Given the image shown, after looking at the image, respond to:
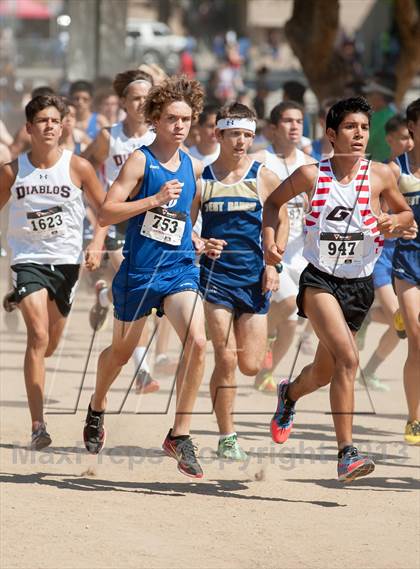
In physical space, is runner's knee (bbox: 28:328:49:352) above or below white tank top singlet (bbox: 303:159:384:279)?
below

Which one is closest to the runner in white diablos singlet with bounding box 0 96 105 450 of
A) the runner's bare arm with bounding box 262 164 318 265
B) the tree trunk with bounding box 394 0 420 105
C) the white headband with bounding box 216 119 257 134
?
the white headband with bounding box 216 119 257 134

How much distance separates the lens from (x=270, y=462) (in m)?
7.84

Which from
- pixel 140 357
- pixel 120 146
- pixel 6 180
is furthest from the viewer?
pixel 120 146

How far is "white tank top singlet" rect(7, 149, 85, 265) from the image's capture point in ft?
25.2

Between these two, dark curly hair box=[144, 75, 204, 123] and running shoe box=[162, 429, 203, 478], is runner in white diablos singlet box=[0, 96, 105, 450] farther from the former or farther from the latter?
running shoe box=[162, 429, 203, 478]

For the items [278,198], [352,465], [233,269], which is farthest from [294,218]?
[352,465]

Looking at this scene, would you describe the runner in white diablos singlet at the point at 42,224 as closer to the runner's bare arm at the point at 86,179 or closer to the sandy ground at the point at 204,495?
the runner's bare arm at the point at 86,179

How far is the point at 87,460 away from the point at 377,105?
687 cm

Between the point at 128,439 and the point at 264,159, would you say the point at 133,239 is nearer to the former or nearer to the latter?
the point at 128,439

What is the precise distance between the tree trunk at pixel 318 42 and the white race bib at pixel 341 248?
429 inches

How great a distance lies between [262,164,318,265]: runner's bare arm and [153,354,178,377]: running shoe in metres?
3.29

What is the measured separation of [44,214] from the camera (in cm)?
772

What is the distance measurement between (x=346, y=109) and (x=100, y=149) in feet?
12.7

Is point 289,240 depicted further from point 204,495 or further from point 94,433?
point 204,495
